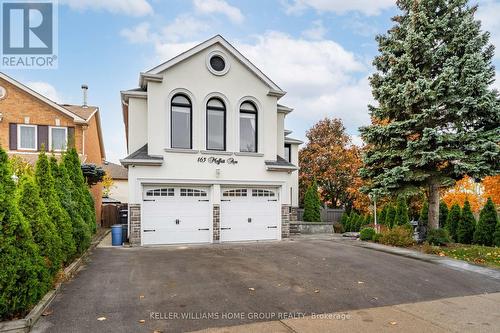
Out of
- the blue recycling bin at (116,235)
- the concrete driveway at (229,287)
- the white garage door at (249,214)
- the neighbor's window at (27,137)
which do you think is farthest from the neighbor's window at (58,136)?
the white garage door at (249,214)

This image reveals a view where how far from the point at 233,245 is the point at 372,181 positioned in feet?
22.4

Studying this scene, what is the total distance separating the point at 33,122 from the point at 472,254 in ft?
73.3

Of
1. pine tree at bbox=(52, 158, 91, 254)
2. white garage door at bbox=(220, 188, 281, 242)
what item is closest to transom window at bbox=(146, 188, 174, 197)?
white garage door at bbox=(220, 188, 281, 242)

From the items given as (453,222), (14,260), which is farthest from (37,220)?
(453,222)

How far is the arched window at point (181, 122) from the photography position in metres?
13.4

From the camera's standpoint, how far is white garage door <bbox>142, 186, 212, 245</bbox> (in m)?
12.7

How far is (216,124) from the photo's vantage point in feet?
45.7

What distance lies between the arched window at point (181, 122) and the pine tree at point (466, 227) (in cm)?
1362

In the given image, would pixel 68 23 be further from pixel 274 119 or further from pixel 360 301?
pixel 360 301

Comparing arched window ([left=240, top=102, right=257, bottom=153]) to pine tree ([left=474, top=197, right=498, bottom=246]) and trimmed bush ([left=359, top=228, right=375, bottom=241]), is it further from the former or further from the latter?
pine tree ([left=474, top=197, right=498, bottom=246])

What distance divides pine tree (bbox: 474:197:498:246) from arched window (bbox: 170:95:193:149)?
13633 millimetres

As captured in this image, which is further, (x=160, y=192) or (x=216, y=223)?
(x=216, y=223)

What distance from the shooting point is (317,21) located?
1612cm

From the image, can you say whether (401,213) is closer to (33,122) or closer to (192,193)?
(192,193)
